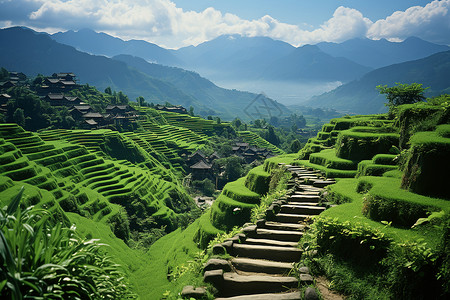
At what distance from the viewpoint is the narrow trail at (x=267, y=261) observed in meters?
5.45

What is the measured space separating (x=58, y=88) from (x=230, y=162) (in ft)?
197

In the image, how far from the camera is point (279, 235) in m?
7.63

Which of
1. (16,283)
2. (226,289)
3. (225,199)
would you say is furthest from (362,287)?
(225,199)

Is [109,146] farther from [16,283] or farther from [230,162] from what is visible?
[16,283]

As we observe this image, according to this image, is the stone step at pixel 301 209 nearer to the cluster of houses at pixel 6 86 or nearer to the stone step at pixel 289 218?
the stone step at pixel 289 218

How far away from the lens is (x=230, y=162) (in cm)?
6544

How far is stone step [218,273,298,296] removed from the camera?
5.49 meters

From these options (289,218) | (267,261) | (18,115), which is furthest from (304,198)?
(18,115)

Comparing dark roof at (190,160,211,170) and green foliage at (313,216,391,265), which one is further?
dark roof at (190,160,211,170)

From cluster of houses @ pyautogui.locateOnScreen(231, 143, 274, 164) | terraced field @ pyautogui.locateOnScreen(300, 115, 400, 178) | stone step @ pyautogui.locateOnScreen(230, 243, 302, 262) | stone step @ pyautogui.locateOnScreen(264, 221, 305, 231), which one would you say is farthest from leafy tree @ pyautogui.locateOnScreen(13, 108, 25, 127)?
stone step @ pyautogui.locateOnScreen(230, 243, 302, 262)

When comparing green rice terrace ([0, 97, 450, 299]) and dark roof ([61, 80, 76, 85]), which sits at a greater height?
dark roof ([61, 80, 76, 85])

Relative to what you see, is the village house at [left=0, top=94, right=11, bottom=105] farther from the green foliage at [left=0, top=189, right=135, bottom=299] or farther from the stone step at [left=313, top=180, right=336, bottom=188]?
the green foliage at [left=0, top=189, right=135, bottom=299]

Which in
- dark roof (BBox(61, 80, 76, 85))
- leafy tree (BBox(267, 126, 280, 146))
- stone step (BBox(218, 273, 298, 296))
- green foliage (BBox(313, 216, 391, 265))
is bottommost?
leafy tree (BBox(267, 126, 280, 146))

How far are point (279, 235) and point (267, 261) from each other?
4.15ft
